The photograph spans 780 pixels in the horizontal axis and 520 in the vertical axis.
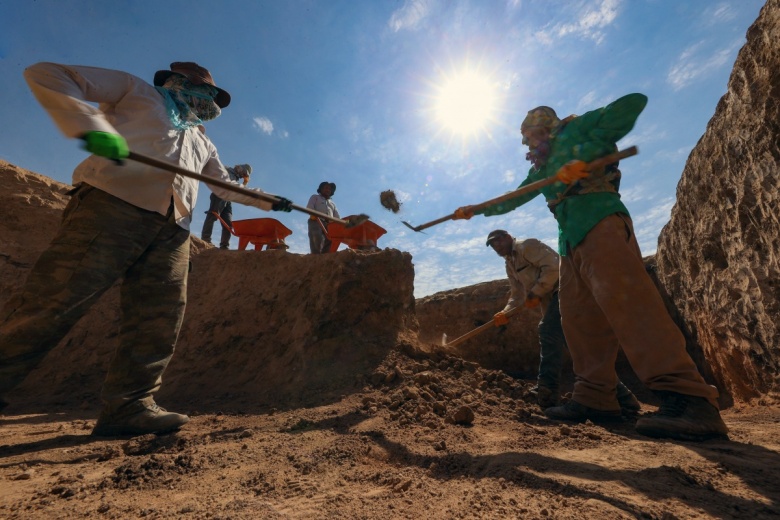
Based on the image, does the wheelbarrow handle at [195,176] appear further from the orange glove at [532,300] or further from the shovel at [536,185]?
the orange glove at [532,300]

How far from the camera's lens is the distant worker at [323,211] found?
22.3 ft

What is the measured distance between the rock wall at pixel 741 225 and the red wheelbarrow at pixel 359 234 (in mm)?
3806

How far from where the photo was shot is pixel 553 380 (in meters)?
3.19

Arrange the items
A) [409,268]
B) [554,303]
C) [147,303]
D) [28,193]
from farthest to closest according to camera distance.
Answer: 1. [28,193]
2. [409,268]
3. [554,303]
4. [147,303]

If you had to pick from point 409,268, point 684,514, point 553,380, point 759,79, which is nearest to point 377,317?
point 409,268

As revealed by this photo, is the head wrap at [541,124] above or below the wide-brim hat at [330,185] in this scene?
below

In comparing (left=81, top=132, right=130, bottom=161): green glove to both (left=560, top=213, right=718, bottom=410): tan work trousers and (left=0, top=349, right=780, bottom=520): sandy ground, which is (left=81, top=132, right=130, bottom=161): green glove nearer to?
(left=0, top=349, right=780, bottom=520): sandy ground

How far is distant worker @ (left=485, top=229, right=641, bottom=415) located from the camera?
120 inches

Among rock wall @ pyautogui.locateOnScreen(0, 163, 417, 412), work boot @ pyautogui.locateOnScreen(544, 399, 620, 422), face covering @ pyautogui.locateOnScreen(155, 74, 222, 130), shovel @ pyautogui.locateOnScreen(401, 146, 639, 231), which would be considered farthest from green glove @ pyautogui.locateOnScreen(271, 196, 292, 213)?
work boot @ pyautogui.locateOnScreen(544, 399, 620, 422)

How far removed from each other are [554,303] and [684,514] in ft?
8.64

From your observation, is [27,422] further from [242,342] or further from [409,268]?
[409,268]

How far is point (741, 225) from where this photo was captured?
112 inches

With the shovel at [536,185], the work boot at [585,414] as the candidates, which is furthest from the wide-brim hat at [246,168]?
the work boot at [585,414]

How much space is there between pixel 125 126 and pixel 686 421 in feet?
10.6
